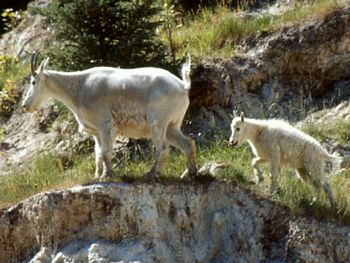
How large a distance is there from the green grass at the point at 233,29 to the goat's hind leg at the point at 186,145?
14.2ft

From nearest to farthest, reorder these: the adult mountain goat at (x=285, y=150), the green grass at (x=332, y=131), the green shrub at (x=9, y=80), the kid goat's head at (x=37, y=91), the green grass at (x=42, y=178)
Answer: the adult mountain goat at (x=285, y=150), the kid goat's head at (x=37, y=91), the green grass at (x=42, y=178), the green grass at (x=332, y=131), the green shrub at (x=9, y=80)

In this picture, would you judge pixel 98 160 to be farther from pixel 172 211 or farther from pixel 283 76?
pixel 283 76

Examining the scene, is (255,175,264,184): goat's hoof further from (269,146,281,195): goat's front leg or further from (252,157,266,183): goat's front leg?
(269,146,281,195): goat's front leg

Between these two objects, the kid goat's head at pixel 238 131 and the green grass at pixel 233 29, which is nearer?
the kid goat's head at pixel 238 131

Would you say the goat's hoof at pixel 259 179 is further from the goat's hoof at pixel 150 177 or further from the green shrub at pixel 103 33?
the green shrub at pixel 103 33

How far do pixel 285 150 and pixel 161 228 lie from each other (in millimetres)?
1976

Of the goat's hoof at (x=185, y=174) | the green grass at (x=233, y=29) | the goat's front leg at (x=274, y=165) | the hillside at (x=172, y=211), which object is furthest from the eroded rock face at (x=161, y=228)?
the green grass at (x=233, y=29)

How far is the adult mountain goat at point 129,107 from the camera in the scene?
589 inches

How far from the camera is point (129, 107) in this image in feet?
49.4

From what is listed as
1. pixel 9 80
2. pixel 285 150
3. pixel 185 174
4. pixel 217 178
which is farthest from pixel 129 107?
pixel 9 80

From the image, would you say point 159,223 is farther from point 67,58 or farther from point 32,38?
point 32,38

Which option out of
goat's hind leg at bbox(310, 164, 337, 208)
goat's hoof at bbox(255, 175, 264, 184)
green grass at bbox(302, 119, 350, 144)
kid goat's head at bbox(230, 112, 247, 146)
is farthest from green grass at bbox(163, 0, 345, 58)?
goat's hind leg at bbox(310, 164, 337, 208)

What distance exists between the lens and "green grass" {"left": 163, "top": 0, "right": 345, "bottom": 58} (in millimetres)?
19797

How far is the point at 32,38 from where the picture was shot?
2378cm
